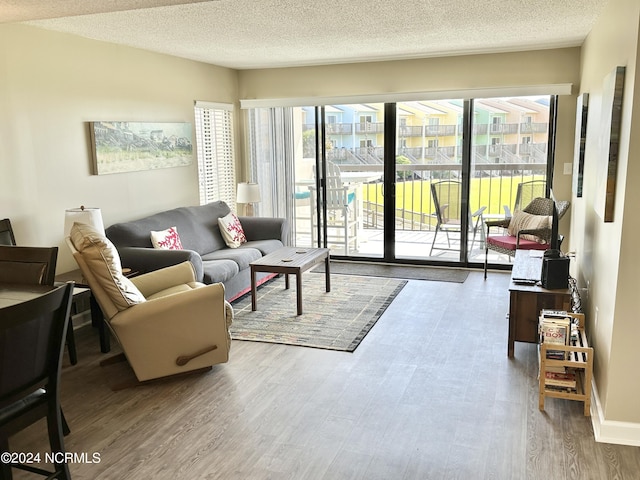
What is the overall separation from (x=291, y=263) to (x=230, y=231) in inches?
49.5

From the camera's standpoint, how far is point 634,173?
8.45ft

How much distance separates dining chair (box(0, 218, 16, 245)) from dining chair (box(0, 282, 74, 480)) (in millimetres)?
2011

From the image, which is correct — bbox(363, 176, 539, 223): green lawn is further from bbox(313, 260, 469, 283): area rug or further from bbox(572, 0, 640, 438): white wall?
bbox(572, 0, 640, 438): white wall

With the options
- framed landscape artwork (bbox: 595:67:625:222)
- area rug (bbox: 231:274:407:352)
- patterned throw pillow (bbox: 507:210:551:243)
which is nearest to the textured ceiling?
framed landscape artwork (bbox: 595:67:625:222)

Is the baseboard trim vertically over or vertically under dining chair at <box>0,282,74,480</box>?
under

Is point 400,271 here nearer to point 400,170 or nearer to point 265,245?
point 400,170

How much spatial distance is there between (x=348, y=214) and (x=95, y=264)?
13.5 ft

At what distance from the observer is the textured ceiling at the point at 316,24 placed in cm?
362

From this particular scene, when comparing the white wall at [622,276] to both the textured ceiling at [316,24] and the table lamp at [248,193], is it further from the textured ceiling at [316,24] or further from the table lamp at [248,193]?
the table lamp at [248,193]

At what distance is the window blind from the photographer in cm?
639

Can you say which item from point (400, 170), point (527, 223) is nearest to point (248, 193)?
point (400, 170)

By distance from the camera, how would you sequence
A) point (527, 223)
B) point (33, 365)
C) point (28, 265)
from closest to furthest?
point (33, 365) < point (28, 265) < point (527, 223)

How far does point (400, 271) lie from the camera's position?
6.42 meters

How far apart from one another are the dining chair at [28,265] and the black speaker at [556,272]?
307 cm
